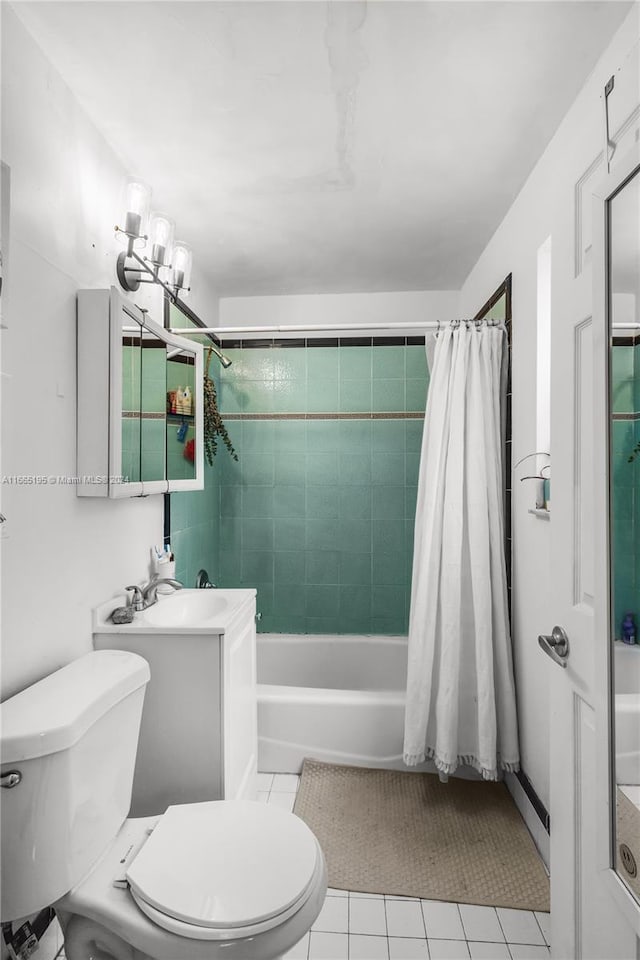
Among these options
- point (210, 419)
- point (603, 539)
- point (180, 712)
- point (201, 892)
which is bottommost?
point (201, 892)

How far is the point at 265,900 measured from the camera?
1.06m

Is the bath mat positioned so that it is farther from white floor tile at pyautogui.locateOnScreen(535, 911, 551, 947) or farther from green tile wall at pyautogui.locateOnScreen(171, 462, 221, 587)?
green tile wall at pyautogui.locateOnScreen(171, 462, 221, 587)

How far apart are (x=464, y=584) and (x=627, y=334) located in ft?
4.95

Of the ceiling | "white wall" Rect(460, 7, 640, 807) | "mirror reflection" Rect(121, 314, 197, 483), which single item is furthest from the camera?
"mirror reflection" Rect(121, 314, 197, 483)

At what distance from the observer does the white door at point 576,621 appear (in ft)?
3.29

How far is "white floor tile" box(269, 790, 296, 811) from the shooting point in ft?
6.99

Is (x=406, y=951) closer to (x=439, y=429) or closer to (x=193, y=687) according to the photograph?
(x=193, y=687)

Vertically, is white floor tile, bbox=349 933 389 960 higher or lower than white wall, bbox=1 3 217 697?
lower

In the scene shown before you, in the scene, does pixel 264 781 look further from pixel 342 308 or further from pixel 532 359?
pixel 342 308

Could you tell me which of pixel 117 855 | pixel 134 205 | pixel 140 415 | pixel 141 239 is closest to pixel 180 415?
pixel 140 415

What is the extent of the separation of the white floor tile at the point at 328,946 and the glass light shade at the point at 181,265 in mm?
2241

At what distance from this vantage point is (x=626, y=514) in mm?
890

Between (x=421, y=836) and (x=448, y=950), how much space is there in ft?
1.57

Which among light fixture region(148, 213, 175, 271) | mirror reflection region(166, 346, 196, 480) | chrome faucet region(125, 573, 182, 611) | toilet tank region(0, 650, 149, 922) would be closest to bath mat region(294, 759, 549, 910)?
toilet tank region(0, 650, 149, 922)
